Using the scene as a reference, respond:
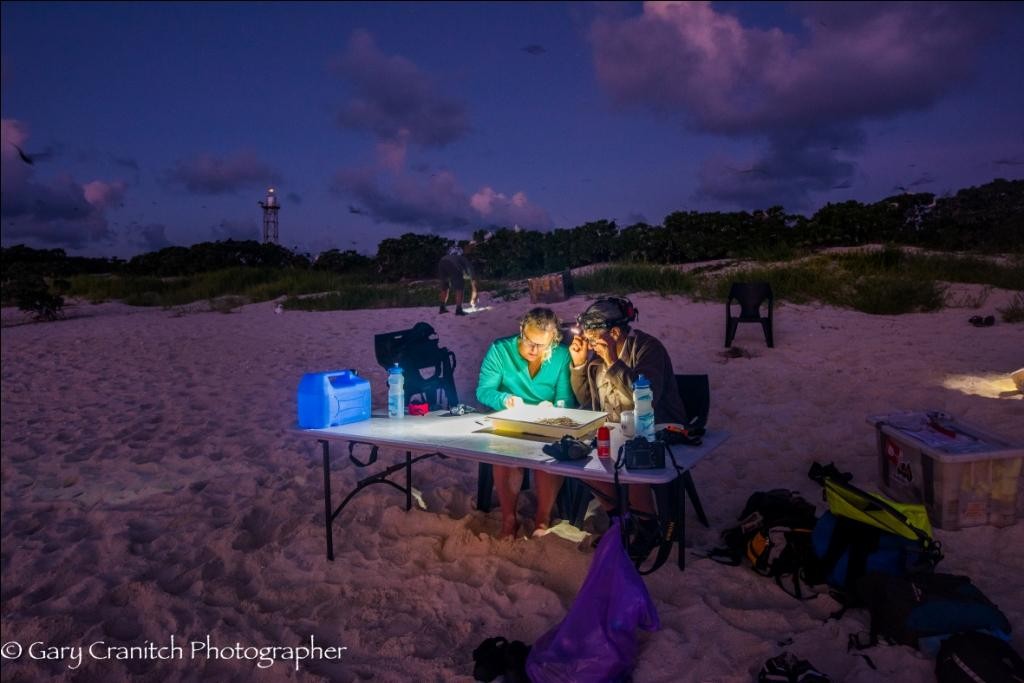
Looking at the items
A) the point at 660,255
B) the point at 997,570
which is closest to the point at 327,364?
the point at 997,570

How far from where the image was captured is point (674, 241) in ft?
55.2

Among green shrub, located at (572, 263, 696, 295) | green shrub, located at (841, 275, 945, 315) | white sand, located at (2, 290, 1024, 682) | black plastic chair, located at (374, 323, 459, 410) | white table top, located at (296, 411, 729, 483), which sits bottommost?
white sand, located at (2, 290, 1024, 682)

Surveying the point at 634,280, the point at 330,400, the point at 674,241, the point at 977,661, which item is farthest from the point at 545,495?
the point at 674,241

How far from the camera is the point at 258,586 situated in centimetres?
334

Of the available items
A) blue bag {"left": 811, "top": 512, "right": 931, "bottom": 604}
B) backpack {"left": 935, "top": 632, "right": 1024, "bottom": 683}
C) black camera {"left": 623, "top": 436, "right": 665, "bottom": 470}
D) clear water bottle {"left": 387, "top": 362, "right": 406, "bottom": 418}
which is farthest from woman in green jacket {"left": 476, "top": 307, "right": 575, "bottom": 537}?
backpack {"left": 935, "top": 632, "right": 1024, "bottom": 683}

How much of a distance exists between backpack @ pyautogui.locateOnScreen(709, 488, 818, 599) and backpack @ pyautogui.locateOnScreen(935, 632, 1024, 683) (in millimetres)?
735

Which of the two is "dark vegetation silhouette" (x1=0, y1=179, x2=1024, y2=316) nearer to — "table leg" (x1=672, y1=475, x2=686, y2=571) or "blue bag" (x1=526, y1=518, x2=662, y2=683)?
"table leg" (x1=672, y1=475, x2=686, y2=571)

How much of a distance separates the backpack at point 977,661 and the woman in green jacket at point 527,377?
1.93m

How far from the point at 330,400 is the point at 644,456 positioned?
171cm

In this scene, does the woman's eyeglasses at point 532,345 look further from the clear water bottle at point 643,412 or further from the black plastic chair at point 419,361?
the clear water bottle at point 643,412

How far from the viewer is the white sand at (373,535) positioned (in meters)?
2.73

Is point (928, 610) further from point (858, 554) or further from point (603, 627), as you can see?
point (603, 627)

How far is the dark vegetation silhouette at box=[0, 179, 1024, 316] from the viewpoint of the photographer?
9.73m

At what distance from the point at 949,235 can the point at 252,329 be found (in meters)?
12.1
